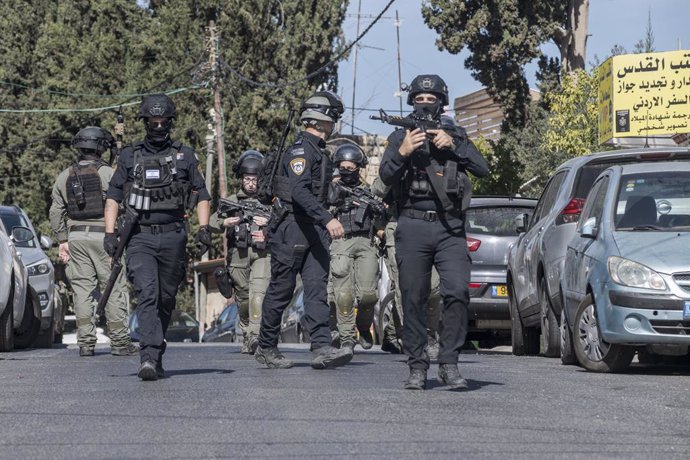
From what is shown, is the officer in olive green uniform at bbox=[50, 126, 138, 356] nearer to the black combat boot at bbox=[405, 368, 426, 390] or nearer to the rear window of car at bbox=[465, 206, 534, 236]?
the rear window of car at bbox=[465, 206, 534, 236]

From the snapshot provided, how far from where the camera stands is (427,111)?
976cm

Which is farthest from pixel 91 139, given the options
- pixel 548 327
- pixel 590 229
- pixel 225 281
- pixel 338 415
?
pixel 338 415

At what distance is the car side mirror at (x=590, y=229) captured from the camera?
1196 centimetres

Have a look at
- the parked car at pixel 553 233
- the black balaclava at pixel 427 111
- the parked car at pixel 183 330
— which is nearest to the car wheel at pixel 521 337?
the parked car at pixel 553 233

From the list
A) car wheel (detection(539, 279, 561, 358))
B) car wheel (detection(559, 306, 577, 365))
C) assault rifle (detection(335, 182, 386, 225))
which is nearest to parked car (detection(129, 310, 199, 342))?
assault rifle (detection(335, 182, 386, 225))

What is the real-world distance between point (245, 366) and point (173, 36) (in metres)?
38.9

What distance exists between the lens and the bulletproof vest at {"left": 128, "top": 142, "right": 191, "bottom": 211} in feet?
35.9

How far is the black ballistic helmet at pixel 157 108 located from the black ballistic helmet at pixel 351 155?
3497mm

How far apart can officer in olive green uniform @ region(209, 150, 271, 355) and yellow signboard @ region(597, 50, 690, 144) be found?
9.99 metres

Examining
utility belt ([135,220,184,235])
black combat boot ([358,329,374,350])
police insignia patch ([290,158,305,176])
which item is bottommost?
black combat boot ([358,329,374,350])

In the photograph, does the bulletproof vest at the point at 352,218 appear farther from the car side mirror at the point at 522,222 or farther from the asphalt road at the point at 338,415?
the asphalt road at the point at 338,415

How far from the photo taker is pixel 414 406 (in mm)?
8727

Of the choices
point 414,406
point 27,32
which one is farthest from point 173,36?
point 414,406

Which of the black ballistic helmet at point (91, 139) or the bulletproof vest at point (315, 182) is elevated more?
the black ballistic helmet at point (91, 139)
